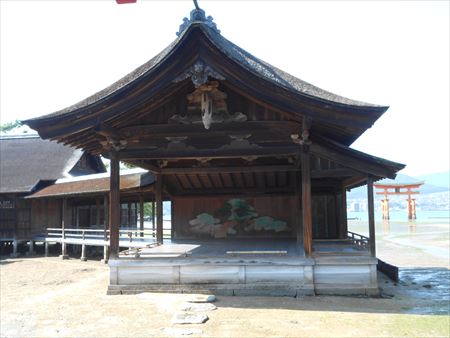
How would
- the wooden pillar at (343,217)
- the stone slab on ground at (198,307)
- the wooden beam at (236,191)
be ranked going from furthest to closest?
1. the wooden beam at (236,191)
2. the wooden pillar at (343,217)
3. the stone slab on ground at (198,307)

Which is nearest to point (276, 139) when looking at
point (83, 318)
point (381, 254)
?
point (83, 318)

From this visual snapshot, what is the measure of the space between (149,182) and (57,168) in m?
12.0

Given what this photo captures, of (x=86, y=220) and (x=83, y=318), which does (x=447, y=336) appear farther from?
(x=86, y=220)

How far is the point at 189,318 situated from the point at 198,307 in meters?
0.82

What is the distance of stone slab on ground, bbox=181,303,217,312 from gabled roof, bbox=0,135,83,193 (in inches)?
727

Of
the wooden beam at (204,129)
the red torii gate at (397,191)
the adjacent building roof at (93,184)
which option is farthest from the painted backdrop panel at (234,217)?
the red torii gate at (397,191)

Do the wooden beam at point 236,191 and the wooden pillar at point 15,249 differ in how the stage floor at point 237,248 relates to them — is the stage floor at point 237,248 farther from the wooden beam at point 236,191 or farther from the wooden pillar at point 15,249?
the wooden pillar at point 15,249

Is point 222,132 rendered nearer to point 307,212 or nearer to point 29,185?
point 307,212

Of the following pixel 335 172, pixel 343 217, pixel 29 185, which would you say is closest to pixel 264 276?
pixel 335 172

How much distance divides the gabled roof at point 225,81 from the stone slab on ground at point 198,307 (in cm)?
453

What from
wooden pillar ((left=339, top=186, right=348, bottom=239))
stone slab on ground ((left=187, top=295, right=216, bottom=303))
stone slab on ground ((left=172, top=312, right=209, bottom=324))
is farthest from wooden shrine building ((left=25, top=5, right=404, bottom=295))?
wooden pillar ((left=339, top=186, right=348, bottom=239))

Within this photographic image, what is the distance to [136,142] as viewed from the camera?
431 inches

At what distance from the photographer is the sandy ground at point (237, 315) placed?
24.2 feet

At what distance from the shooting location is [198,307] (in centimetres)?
893
